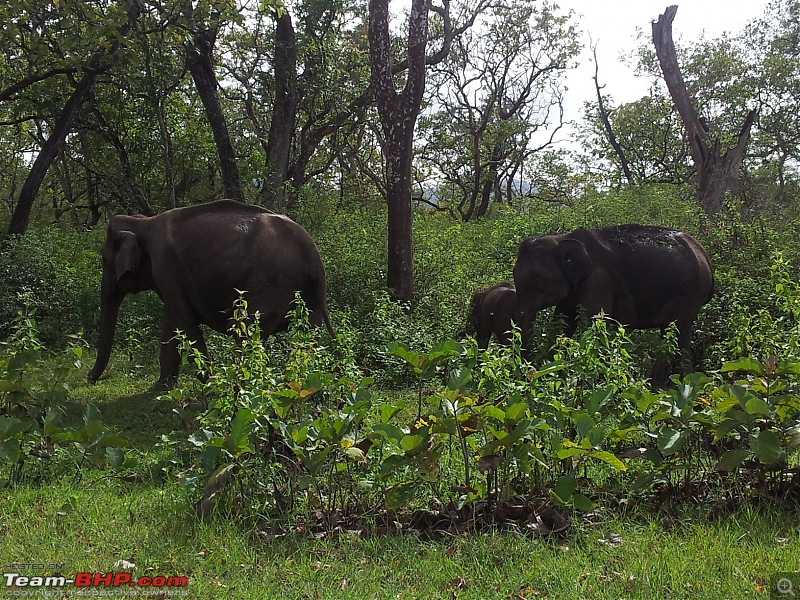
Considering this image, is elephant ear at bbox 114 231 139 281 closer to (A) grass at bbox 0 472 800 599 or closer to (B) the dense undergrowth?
(B) the dense undergrowth

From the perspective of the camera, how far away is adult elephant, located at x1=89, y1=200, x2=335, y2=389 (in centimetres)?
748

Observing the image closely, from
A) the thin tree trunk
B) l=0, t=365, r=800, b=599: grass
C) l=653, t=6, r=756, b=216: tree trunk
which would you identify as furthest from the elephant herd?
the thin tree trunk

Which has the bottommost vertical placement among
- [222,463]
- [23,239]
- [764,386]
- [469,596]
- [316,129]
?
[469,596]

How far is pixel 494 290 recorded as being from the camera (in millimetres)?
8852

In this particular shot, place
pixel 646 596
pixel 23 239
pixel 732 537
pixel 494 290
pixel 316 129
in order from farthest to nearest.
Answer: pixel 316 129, pixel 23 239, pixel 494 290, pixel 732 537, pixel 646 596

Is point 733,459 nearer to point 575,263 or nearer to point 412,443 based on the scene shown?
point 412,443

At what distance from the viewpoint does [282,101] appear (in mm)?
16219

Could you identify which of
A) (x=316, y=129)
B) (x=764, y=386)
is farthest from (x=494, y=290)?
(x=316, y=129)

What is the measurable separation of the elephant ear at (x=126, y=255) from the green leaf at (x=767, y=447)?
248 inches

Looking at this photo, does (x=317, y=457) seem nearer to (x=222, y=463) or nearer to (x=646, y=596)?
(x=222, y=463)

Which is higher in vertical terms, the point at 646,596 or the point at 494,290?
the point at 494,290

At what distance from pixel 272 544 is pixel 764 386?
2.64 metres

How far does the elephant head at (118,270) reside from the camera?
798cm

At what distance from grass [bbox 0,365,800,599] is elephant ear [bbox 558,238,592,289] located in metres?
4.16
